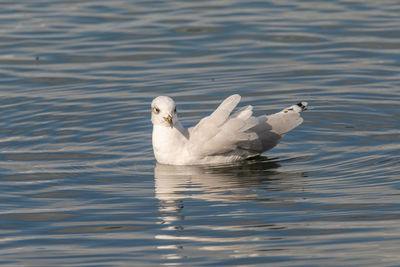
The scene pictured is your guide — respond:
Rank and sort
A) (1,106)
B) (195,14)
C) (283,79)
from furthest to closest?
(195,14), (283,79), (1,106)

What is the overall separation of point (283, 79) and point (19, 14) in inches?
290

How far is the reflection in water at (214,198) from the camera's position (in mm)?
8398

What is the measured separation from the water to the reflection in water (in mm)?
25

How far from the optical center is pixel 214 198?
31.8ft

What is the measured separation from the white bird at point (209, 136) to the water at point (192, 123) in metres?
0.18

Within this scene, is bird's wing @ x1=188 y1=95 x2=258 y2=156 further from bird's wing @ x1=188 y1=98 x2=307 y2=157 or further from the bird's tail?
the bird's tail

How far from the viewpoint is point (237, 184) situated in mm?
10383

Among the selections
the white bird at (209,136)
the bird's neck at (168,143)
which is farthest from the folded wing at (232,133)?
the bird's neck at (168,143)

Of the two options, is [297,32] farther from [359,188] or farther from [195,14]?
[359,188]

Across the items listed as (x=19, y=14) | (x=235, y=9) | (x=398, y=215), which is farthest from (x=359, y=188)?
(x=19, y=14)

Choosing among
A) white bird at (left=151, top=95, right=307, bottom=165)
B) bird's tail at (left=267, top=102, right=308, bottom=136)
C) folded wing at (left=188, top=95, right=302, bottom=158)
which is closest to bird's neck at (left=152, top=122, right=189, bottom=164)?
white bird at (left=151, top=95, right=307, bottom=165)

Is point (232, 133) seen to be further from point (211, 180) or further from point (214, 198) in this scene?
point (214, 198)

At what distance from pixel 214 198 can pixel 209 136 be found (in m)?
1.55

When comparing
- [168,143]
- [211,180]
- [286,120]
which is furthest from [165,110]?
[286,120]
